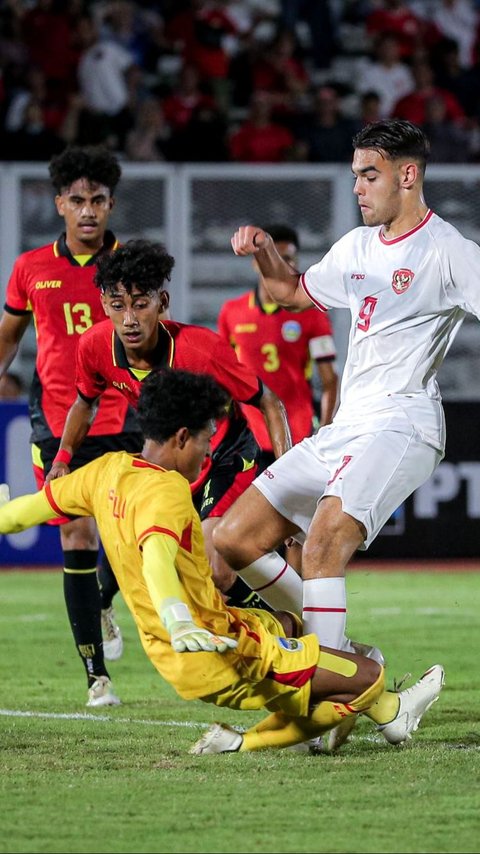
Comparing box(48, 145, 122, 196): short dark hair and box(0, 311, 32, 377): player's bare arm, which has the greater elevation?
box(48, 145, 122, 196): short dark hair

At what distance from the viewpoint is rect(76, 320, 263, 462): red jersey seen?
5914 millimetres

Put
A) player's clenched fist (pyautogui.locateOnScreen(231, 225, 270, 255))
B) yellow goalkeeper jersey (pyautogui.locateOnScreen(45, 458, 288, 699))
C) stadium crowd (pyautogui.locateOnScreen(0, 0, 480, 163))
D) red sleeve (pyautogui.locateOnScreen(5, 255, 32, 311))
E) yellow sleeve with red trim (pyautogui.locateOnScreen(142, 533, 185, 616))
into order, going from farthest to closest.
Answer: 1. stadium crowd (pyautogui.locateOnScreen(0, 0, 480, 163))
2. red sleeve (pyautogui.locateOnScreen(5, 255, 32, 311))
3. player's clenched fist (pyautogui.locateOnScreen(231, 225, 270, 255))
4. yellow goalkeeper jersey (pyautogui.locateOnScreen(45, 458, 288, 699))
5. yellow sleeve with red trim (pyautogui.locateOnScreen(142, 533, 185, 616))

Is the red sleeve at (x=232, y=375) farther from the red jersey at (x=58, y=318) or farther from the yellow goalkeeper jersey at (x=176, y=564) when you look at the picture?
the red jersey at (x=58, y=318)

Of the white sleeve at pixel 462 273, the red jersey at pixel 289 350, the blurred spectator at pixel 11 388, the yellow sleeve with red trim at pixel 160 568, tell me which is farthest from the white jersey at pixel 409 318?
the blurred spectator at pixel 11 388

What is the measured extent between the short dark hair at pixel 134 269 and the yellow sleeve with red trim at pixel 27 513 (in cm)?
109

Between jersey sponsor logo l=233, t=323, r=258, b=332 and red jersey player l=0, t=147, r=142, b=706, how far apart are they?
9.74ft

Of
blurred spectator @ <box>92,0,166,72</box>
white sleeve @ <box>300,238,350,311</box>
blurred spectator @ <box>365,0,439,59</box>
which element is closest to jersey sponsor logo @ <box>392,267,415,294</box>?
white sleeve @ <box>300,238,350,311</box>

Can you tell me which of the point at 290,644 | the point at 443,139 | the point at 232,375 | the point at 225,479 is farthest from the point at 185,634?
the point at 443,139

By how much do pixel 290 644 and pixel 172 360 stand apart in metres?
1.39

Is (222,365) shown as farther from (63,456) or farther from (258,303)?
(258,303)

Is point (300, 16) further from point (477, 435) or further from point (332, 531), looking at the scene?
point (332, 531)

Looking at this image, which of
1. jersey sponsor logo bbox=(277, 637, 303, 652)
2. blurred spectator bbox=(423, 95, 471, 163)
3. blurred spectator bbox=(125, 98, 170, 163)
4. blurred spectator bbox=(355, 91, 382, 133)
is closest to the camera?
jersey sponsor logo bbox=(277, 637, 303, 652)

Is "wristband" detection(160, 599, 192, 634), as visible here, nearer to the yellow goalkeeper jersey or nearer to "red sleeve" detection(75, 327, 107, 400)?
the yellow goalkeeper jersey

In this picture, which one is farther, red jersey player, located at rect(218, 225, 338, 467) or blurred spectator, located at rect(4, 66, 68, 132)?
blurred spectator, located at rect(4, 66, 68, 132)
